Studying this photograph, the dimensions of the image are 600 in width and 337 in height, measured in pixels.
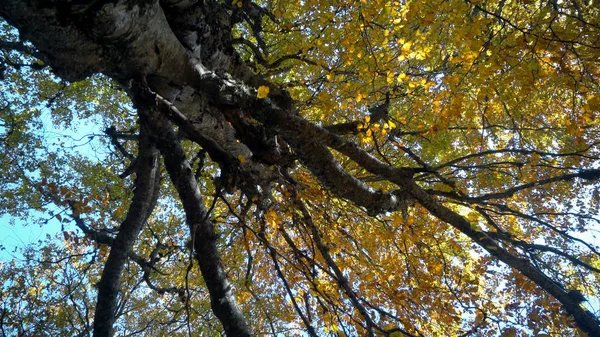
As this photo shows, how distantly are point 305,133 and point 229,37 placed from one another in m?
1.43

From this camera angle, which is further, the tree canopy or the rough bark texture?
the rough bark texture

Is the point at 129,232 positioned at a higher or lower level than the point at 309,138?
higher

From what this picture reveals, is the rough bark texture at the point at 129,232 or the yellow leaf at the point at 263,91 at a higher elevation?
the rough bark texture at the point at 129,232

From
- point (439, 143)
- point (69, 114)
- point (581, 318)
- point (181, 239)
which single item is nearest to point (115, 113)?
point (69, 114)

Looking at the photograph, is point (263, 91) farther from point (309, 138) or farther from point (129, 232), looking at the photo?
point (129, 232)

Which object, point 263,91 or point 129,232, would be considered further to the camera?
point 129,232

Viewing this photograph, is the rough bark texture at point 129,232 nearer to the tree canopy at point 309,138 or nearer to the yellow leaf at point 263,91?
the tree canopy at point 309,138

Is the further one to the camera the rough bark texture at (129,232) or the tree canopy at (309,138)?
the rough bark texture at (129,232)

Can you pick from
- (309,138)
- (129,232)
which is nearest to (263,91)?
(309,138)

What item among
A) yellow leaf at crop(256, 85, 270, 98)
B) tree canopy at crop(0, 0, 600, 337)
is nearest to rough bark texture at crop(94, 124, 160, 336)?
tree canopy at crop(0, 0, 600, 337)

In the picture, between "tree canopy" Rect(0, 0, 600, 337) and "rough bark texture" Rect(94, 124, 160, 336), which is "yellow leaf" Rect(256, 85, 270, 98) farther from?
"rough bark texture" Rect(94, 124, 160, 336)

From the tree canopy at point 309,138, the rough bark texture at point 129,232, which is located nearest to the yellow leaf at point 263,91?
the tree canopy at point 309,138

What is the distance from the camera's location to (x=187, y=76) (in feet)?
7.96

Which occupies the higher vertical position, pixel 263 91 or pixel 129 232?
pixel 129 232
